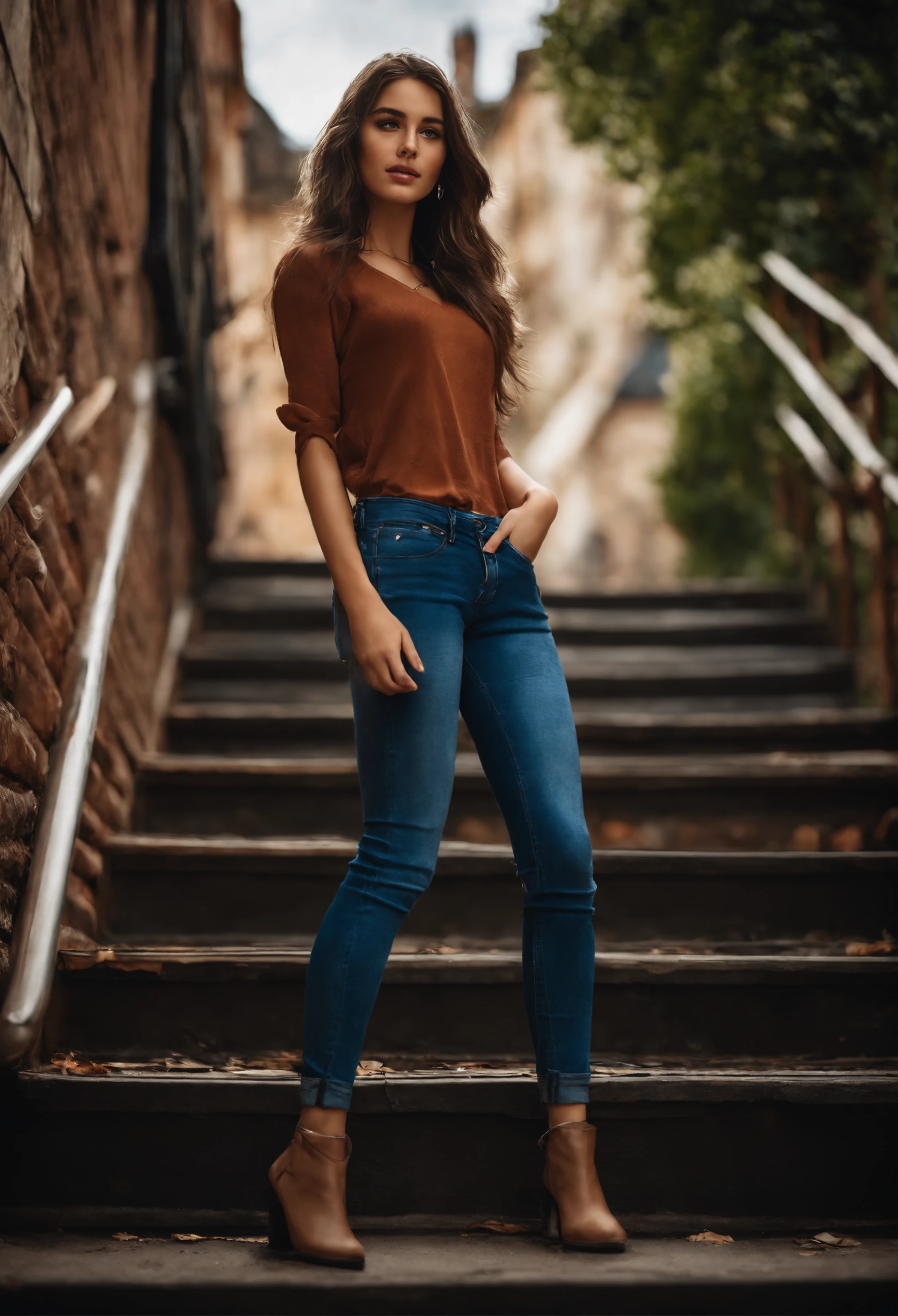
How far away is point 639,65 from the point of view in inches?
187

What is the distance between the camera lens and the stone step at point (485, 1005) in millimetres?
2053

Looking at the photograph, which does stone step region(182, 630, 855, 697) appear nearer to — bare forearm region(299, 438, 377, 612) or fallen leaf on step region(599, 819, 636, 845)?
fallen leaf on step region(599, 819, 636, 845)

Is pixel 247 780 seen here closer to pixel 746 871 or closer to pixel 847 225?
pixel 746 871

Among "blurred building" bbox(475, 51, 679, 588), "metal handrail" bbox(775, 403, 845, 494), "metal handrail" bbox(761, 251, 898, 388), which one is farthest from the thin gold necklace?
"blurred building" bbox(475, 51, 679, 588)

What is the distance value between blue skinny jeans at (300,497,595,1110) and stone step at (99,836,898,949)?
878 millimetres

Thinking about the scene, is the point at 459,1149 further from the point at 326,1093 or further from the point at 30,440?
the point at 30,440

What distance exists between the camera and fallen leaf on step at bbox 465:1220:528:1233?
5.30 feet

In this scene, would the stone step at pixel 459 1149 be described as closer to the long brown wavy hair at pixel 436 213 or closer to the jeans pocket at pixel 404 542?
the jeans pocket at pixel 404 542

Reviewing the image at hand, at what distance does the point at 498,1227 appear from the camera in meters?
1.62

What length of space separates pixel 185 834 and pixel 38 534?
1.09m

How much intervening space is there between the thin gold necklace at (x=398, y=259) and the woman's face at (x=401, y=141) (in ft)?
0.26

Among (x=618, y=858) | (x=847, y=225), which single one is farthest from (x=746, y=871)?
(x=847, y=225)

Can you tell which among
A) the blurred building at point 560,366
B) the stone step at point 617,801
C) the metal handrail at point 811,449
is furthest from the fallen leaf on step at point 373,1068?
the blurred building at point 560,366

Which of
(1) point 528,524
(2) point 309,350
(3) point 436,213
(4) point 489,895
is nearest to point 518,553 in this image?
(1) point 528,524
